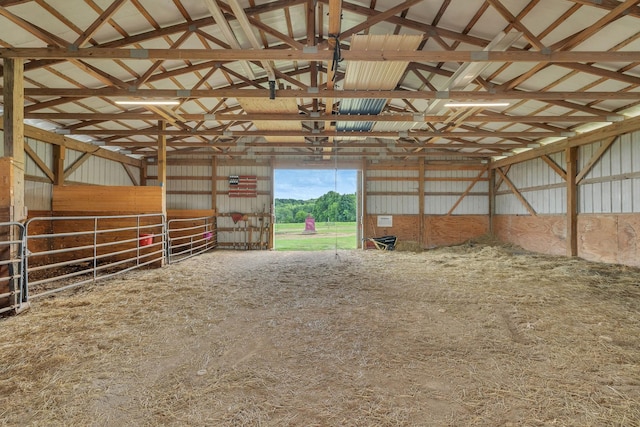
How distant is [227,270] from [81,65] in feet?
13.4

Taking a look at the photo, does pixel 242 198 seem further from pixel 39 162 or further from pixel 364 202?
pixel 39 162

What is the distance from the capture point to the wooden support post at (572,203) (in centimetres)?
829

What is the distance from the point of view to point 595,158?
7.64 meters

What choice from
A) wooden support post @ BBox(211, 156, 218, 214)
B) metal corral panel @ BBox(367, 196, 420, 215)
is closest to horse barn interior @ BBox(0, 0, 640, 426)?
wooden support post @ BBox(211, 156, 218, 214)

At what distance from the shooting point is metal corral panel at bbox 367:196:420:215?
12102 millimetres

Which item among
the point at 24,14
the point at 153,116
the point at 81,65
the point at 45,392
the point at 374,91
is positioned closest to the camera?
the point at 45,392

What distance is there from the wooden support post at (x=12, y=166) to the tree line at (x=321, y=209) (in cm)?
2521

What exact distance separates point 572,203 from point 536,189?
5.62ft

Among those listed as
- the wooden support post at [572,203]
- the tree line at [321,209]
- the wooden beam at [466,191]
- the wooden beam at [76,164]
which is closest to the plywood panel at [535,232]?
the wooden support post at [572,203]

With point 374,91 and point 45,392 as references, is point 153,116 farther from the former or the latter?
point 45,392

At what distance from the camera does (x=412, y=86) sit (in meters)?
8.21

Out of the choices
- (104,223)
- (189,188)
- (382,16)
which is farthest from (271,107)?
(189,188)

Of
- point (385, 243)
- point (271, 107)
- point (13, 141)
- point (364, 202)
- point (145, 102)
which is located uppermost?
point (271, 107)

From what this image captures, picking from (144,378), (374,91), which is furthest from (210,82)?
(144,378)
